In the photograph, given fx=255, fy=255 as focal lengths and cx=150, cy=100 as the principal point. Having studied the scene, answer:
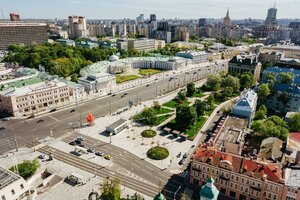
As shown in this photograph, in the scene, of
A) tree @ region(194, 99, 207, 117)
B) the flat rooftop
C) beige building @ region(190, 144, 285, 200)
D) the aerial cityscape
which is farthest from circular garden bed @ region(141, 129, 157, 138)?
the flat rooftop

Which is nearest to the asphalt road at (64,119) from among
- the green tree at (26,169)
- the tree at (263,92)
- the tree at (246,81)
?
the green tree at (26,169)

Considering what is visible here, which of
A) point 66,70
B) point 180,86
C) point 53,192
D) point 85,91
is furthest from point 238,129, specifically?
point 66,70

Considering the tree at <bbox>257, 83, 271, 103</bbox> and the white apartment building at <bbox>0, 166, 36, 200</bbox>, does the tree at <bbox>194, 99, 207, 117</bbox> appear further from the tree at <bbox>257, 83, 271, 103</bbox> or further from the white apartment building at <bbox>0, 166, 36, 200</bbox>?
the white apartment building at <bbox>0, 166, 36, 200</bbox>

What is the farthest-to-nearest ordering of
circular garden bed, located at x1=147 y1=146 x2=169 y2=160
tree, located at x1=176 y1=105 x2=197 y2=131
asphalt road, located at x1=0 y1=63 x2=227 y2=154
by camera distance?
1. tree, located at x1=176 y1=105 x2=197 y2=131
2. asphalt road, located at x1=0 y1=63 x2=227 y2=154
3. circular garden bed, located at x1=147 y1=146 x2=169 y2=160

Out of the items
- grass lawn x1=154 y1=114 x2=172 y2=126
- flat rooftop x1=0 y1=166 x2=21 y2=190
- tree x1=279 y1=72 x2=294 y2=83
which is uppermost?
tree x1=279 y1=72 x2=294 y2=83

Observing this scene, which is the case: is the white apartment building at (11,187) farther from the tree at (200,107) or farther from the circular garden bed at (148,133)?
the tree at (200,107)

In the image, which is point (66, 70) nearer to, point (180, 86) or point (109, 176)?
point (180, 86)
